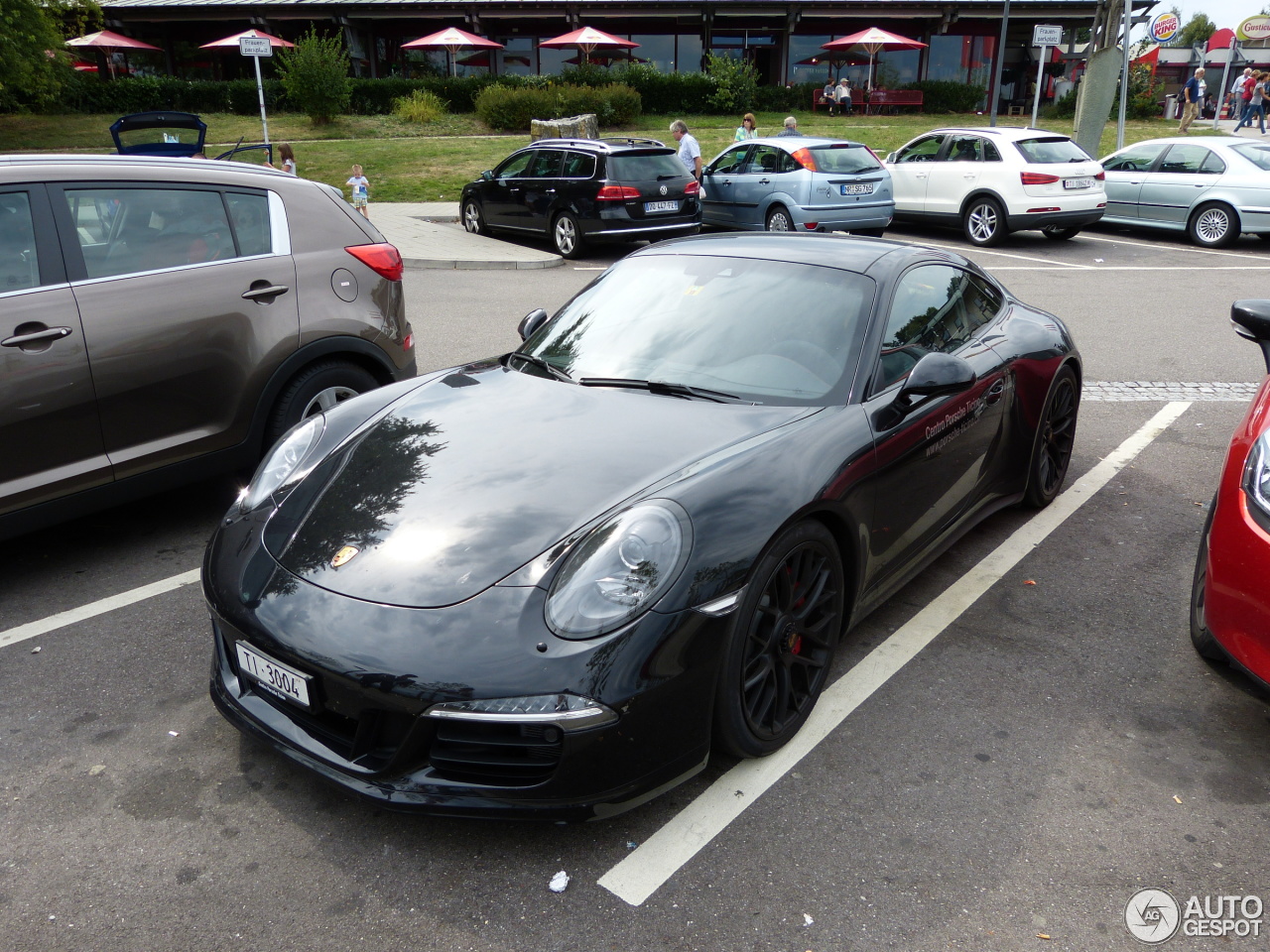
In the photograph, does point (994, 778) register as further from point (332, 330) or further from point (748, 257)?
point (332, 330)

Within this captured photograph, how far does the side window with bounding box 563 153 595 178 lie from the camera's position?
521 inches

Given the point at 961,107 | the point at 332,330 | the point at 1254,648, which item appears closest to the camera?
the point at 1254,648

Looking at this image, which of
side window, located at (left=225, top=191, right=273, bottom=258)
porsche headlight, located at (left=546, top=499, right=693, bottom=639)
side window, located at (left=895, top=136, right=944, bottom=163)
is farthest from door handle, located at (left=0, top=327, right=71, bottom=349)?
side window, located at (left=895, top=136, right=944, bottom=163)

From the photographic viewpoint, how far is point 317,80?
27859mm

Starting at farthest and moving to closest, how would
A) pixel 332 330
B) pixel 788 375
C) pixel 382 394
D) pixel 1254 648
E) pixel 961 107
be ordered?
pixel 961 107, pixel 332 330, pixel 382 394, pixel 788 375, pixel 1254 648

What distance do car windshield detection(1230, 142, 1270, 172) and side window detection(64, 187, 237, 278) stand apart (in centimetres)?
1430

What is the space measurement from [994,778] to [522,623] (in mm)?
1498

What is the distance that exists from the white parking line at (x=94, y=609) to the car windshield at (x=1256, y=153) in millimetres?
14961

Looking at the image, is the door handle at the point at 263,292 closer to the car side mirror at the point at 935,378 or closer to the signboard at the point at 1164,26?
the car side mirror at the point at 935,378

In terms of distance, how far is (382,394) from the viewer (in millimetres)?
3861

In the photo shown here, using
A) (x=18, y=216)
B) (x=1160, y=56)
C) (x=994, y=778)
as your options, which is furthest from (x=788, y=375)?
(x=1160, y=56)

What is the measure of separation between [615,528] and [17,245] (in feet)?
9.52

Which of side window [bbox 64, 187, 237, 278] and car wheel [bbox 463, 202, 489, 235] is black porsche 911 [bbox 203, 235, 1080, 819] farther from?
car wheel [bbox 463, 202, 489, 235]

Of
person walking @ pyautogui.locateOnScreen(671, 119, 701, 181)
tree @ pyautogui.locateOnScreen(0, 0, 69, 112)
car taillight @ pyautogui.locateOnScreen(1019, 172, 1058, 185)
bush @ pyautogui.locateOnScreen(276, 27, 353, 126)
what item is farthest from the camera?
bush @ pyautogui.locateOnScreen(276, 27, 353, 126)
